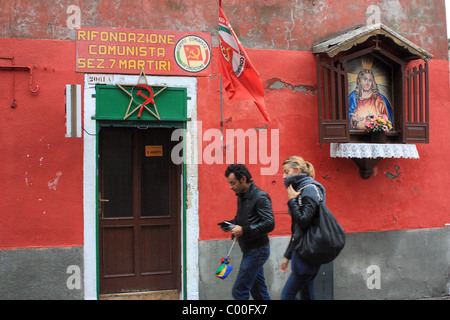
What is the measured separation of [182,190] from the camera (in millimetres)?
6555

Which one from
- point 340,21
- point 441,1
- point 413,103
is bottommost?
point 413,103

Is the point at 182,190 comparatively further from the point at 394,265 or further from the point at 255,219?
the point at 394,265

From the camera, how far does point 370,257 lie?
23.3 ft

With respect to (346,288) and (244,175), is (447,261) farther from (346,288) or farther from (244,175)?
(244,175)

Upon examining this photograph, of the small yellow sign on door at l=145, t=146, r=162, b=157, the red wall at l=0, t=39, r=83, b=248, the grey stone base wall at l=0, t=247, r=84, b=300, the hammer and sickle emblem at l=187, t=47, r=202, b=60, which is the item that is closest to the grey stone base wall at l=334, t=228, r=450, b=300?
the small yellow sign on door at l=145, t=146, r=162, b=157

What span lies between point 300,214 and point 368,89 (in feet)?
11.3

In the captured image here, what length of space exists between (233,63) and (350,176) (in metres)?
2.62

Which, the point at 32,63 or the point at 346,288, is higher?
the point at 32,63

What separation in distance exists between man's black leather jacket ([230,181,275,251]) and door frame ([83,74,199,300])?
161 centimetres

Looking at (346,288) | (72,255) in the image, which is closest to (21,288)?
(72,255)

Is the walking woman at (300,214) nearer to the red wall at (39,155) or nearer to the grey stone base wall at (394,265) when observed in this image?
the grey stone base wall at (394,265)

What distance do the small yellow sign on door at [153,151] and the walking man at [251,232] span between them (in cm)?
210

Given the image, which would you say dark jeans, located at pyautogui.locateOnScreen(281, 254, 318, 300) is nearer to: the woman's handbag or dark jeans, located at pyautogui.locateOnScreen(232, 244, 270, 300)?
the woman's handbag

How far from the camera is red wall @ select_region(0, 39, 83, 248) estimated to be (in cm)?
595
